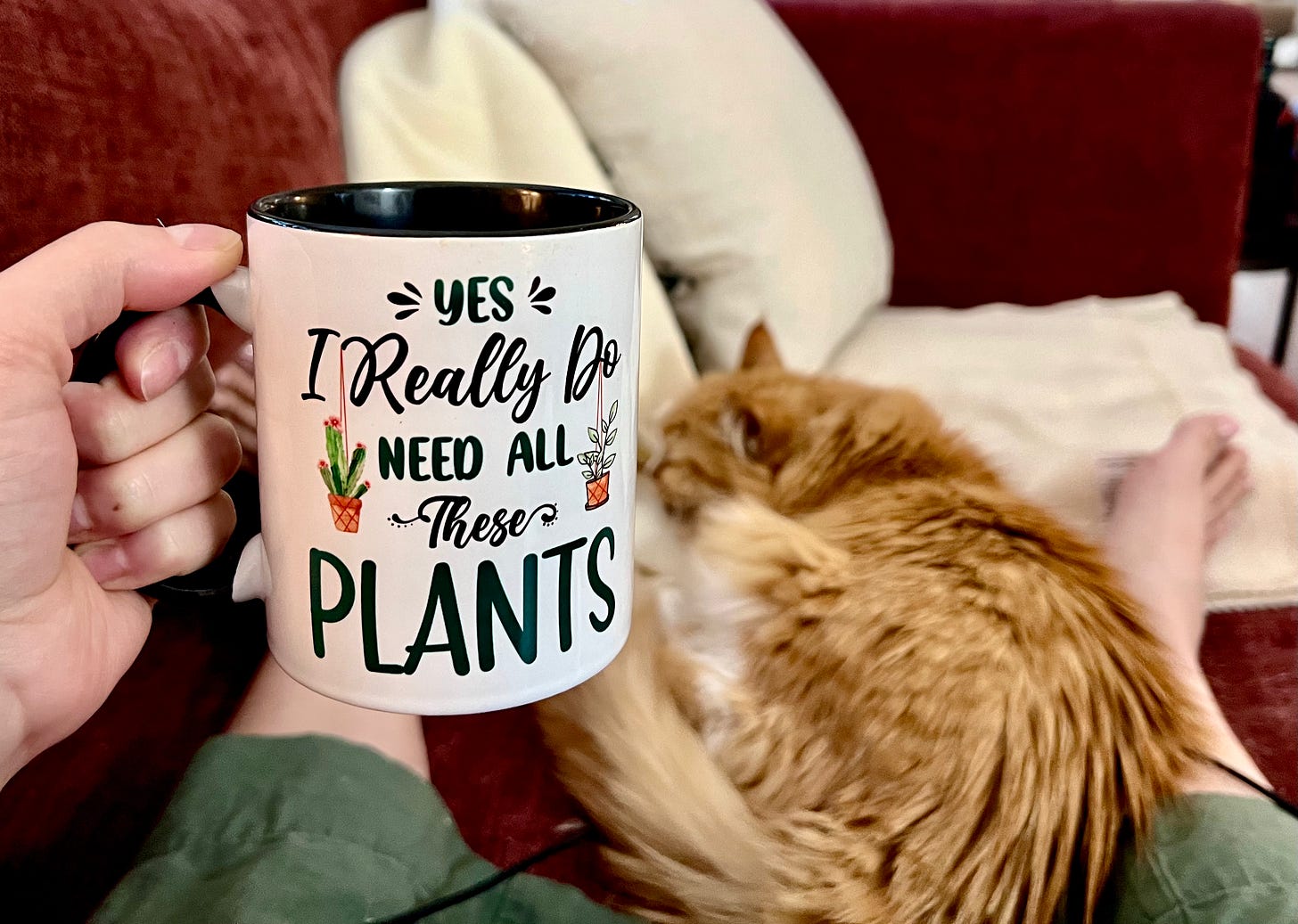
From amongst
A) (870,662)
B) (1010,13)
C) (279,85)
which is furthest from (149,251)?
(1010,13)

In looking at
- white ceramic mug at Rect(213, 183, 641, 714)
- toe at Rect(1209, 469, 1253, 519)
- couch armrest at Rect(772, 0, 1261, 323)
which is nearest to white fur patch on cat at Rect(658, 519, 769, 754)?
white ceramic mug at Rect(213, 183, 641, 714)

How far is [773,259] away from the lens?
127 centimetres

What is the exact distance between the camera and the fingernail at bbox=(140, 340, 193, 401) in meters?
0.49

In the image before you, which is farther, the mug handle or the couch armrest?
the couch armrest

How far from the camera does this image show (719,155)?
1.22 meters

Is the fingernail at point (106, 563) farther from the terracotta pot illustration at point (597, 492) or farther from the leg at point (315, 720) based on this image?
the terracotta pot illustration at point (597, 492)

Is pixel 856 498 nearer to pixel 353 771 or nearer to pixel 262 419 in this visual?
pixel 353 771

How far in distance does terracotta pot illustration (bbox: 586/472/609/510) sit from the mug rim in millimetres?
116

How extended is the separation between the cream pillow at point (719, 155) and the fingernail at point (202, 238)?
744 mm

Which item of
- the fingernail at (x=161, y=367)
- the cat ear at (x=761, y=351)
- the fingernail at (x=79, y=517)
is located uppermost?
the fingernail at (x=161, y=367)

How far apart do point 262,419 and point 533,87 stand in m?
0.75

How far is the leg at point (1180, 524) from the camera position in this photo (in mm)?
909

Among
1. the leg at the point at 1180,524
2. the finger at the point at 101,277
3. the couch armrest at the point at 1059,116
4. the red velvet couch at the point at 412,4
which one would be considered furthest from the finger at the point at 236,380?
the couch armrest at the point at 1059,116

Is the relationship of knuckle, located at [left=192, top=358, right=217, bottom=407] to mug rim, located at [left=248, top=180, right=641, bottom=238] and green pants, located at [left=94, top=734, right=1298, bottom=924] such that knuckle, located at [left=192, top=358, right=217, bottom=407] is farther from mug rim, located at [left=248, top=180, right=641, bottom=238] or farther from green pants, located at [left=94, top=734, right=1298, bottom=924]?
green pants, located at [left=94, top=734, right=1298, bottom=924]
